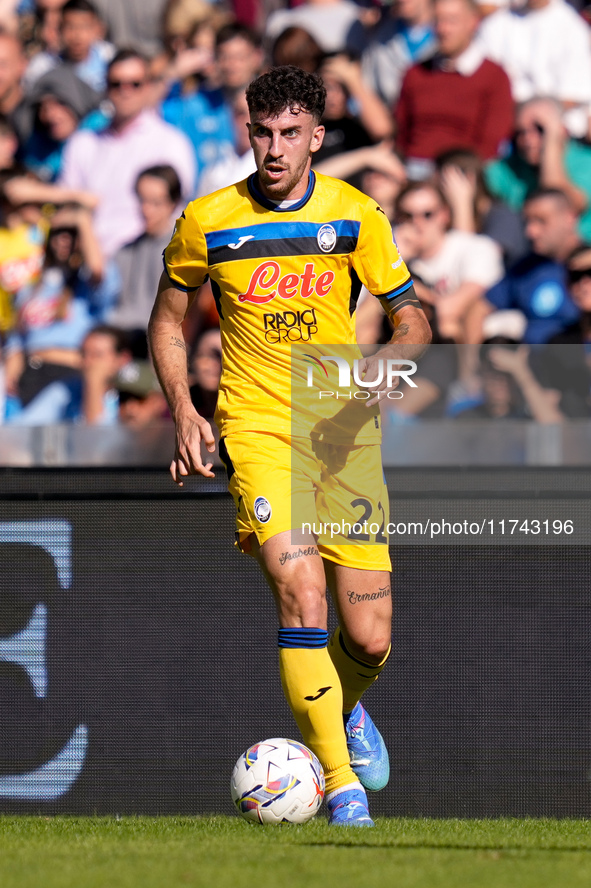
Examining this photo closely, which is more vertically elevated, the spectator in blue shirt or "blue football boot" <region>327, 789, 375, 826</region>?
the spectator in blue shirt

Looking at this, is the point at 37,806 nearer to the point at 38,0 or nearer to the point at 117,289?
the point at 117,289

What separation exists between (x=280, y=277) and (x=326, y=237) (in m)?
0.23

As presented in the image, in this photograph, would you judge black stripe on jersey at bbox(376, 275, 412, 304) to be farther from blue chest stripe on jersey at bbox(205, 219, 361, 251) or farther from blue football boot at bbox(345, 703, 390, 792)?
blue football boot at bbox(345, 703, 390, 792)

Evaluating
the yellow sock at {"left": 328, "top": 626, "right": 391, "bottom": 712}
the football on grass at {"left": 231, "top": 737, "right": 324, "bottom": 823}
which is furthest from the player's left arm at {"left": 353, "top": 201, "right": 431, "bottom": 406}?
the football on grass at {"left": 231, "top": 737, "right": 324, "bottom": 823}

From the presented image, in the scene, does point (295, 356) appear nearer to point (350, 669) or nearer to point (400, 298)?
point (400, 298)

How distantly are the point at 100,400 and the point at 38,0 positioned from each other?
170 inches

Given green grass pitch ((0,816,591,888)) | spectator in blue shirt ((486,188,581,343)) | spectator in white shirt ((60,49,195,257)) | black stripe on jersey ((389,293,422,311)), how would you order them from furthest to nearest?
1. spectator in white shirt ((60,49,195,257))
2. spectator in blue shirt ((486,188,581,343))
3. black stripe on jersey ((389,293,422,311))
4. green grass pitch ((0,816,591,888))

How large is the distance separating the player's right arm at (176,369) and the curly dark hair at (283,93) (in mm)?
776

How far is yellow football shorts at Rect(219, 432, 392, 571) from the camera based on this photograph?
4395 millimetres

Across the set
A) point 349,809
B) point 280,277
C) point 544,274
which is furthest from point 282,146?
point 544,274

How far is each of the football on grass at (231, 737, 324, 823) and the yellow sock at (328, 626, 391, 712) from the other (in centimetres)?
65

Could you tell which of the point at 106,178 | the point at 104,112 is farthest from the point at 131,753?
the point at 104,112

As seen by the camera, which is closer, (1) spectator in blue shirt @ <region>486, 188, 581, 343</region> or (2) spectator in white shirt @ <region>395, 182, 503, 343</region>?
(1) spectator in blue shirt @ <region>486, 188, 581, 343</region>

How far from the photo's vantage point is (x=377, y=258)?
4730mm
